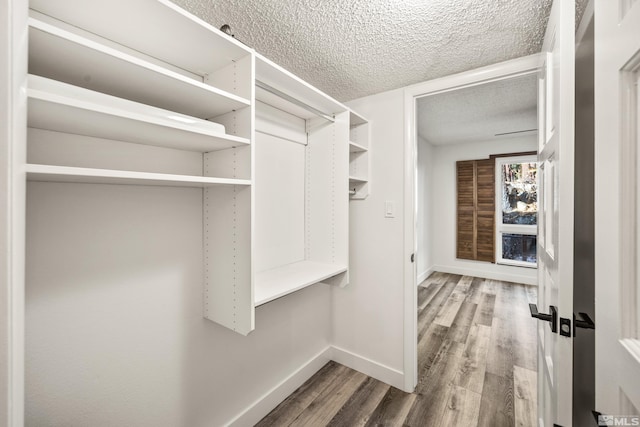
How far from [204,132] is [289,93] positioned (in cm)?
76

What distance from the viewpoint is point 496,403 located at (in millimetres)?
1894

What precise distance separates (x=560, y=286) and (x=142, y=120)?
4.62ft

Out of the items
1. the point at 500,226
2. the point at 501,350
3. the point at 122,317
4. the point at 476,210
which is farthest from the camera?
the point at 476,210

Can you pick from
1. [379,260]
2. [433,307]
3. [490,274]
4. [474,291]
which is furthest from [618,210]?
[490,274]

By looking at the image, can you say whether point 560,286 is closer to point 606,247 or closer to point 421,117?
point 606,247

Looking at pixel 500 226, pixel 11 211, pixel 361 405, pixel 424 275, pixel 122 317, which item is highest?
pixel 11 211

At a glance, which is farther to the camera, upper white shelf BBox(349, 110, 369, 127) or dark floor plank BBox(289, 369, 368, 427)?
upper white shelf BBox(349, 110, 369, 127)

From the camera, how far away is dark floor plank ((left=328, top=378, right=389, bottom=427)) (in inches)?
68.8

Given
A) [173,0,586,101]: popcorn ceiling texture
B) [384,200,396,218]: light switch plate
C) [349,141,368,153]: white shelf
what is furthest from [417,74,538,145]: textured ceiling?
[384,200,396,218]: light switch plate

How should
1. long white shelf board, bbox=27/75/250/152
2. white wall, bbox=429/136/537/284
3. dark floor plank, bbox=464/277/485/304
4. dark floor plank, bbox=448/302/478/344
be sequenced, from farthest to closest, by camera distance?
white wall, bbox=429/136/537/284, dark floor plank, bbox=464/277/485/304, dark floor plank, bbox=448/302/478/344, long white shelf board, bbox=27/75/250/152

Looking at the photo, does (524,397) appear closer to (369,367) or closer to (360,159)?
(369,367)

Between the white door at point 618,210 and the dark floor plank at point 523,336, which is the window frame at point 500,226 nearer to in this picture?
the dark floor plank at point 523,336

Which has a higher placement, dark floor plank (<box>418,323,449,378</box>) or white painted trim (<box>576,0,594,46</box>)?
white painted trim (<box>576,0,594,46</box>)

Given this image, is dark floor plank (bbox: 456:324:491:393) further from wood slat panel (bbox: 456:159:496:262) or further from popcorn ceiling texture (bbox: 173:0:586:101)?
popcorn ceiling texture (bbox: 173:0:586:101)
